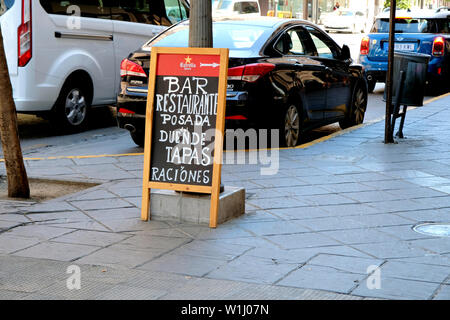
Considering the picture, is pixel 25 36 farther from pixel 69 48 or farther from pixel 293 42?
pixel 293 42

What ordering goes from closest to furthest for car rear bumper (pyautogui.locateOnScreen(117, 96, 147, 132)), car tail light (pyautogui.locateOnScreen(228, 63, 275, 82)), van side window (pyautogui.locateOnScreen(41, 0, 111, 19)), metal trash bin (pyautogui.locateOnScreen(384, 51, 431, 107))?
car tail light (pyautogui.locateOnScreen(228, 63, 275, 82)) < car rear bumper (pyautogui.locateOnScreen(117, 96, 147, 132)) < metal trash bin (pyautogui.locateOnScreen(384, 51, 431, 107)) < van side window (pyautogui.locateOnScreen(41, 0, 111, 19))

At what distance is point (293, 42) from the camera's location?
9719mm

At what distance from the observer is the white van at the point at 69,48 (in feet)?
31.8

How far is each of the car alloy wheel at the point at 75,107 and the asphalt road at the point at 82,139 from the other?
208mm

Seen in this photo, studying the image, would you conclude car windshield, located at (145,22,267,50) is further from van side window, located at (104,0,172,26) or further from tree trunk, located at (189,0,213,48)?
tree trunk, located at (189,0,213,48)

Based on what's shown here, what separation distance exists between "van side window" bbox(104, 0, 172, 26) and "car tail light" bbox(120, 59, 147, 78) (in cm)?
238

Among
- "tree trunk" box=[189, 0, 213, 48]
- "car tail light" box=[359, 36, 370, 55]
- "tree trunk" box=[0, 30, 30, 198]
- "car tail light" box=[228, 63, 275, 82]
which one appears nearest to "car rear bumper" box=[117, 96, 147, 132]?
"car tail light" box=[228, 63, 275, 82]

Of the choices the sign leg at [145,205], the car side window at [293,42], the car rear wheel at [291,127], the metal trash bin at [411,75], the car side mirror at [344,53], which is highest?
the car side window at [293,42]

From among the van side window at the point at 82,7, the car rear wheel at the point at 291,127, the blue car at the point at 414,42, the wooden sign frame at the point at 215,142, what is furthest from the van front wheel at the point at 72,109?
the blue car at the point at 414,42

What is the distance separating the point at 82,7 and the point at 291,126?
342 cm

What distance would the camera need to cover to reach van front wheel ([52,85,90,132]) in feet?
34.5

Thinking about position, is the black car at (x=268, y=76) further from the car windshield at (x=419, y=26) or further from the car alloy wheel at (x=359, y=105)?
the car windshield at (x=419, y=26)

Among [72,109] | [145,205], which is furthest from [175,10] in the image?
[145,205]

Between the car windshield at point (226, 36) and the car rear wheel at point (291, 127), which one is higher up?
the car windshield at point (226, 36)
